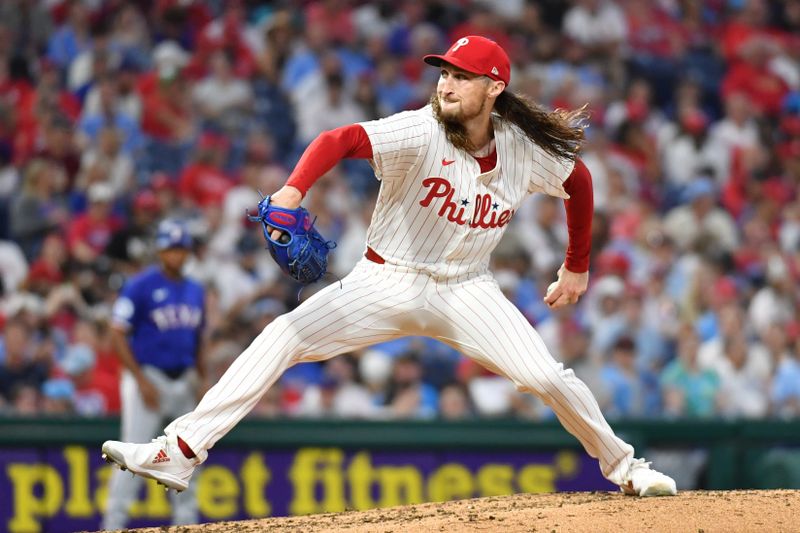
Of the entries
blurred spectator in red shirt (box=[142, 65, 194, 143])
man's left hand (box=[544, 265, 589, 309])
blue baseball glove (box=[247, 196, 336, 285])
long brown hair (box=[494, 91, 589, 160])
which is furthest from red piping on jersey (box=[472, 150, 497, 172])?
blurred spectator in red shirt (box=[142, 65, 194, 143])

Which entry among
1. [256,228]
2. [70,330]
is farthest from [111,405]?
[256,228]

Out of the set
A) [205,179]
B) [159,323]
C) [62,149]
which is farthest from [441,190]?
[62,149]

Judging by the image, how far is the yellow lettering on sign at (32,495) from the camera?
7.41m

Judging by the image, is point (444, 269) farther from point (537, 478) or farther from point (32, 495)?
point (32, 495)

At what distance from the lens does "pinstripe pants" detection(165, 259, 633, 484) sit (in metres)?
4.73

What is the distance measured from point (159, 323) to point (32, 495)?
4.03 ft

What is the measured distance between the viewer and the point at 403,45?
1180 cm

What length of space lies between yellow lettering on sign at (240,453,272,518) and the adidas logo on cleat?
2958mm

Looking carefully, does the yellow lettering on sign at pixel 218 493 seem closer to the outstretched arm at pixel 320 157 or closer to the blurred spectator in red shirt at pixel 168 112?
the outstretched arm at pixel 320 157

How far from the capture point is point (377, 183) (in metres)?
10.5

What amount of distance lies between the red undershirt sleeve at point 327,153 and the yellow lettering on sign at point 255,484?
3.41 metres

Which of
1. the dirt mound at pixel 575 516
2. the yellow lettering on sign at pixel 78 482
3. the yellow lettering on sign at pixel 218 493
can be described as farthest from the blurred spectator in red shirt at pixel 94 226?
the dirt mound at pixel 575 516

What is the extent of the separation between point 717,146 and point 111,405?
20.0 ft

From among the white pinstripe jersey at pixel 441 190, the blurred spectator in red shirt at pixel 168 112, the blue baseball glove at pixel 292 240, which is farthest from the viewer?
the blurred spectator in red shirt at pixel 168 112
